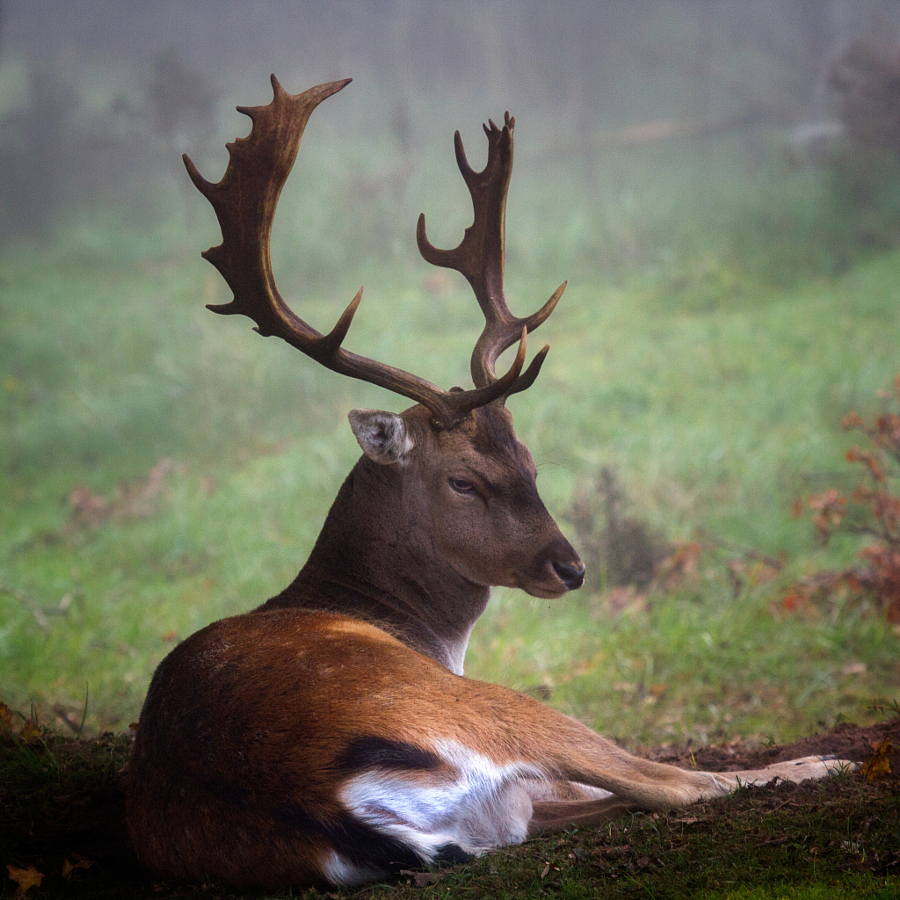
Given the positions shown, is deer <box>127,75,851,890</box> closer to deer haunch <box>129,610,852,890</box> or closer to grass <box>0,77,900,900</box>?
deer haunch <box>129,610,852,890</box>

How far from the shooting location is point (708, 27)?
14.0 m

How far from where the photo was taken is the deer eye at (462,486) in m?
3.31

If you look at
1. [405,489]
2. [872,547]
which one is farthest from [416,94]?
[405,489]

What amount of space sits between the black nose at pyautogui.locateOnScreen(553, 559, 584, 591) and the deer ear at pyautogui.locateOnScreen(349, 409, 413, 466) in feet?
2.02

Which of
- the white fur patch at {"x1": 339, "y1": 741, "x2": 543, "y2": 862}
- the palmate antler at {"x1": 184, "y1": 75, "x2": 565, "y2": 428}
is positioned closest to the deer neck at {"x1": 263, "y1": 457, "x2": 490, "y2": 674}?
the palmate antler at {"x1": 184, "y1": 75, "x2": 565, "y2": 428}

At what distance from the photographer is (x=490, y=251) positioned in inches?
157

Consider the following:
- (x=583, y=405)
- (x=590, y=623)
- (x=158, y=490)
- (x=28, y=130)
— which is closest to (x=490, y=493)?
(x=590, y=623)

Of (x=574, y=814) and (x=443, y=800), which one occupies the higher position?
(x=443, y=800)

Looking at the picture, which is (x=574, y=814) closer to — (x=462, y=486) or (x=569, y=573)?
(x=569, y=573)

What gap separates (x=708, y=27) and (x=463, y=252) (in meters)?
11.6

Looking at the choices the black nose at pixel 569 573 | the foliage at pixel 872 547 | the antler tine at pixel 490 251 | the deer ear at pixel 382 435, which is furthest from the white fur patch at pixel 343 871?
the foliage at pixel 872 547

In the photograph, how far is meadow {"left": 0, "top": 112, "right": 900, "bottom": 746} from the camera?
544 cm

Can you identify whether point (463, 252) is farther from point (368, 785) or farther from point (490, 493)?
point (368, 785)

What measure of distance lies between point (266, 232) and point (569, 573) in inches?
58.9
